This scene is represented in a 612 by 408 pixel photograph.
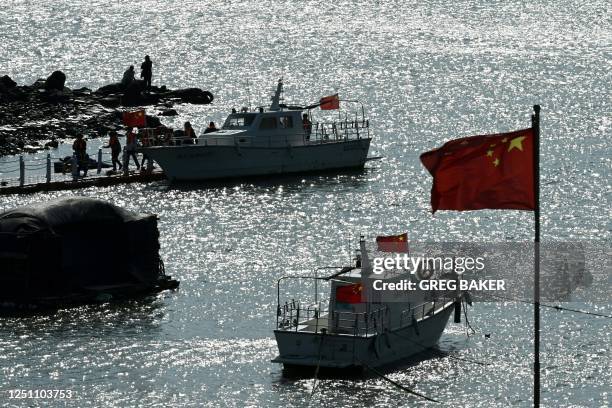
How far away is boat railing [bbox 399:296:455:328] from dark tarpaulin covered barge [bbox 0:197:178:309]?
10.9 meters

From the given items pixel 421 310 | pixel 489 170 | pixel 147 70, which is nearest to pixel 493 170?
pixel 489 170

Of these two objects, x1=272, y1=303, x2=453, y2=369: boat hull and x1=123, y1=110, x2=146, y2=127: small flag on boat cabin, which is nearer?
x1=272, y1=303, x2=453, y2=369: boat hull

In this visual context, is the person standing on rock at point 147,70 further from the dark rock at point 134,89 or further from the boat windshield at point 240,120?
the boat windshield at point 240,120

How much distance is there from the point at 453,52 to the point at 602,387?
109 m

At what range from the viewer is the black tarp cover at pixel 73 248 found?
5084 centimetres

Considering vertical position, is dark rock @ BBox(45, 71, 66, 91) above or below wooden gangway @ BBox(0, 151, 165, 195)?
above

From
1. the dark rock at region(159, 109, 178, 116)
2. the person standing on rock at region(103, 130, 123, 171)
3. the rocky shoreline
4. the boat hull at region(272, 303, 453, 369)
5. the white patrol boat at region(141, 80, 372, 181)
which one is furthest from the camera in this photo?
the dark rock at region(159, 109, 178, 116)

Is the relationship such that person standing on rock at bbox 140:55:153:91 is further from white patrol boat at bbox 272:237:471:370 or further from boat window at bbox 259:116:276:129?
white patrol boat at bbox 272:237:471:370

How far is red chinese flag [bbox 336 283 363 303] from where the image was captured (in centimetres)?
4425

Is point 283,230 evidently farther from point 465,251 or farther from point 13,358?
point 13,358

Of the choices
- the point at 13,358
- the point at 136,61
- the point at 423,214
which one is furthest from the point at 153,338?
the point at 136,61

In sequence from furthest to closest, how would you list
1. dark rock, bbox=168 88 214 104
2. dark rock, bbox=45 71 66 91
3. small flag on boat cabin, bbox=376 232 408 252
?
dark rock, bbox=168 88 214 104
dark rock, bbox=45 71 66 91
small flag on boat cabin, bbox=376 232 408 252

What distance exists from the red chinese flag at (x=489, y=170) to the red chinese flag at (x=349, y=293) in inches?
535

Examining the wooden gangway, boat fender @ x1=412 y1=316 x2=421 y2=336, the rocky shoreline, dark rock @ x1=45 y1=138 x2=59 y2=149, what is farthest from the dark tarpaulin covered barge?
dark rock @ x1=45 y1=138 x2=59 y2=149
